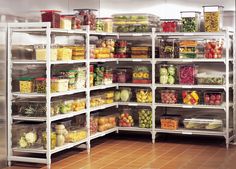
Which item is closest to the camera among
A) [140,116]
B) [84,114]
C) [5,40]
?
[5,40]

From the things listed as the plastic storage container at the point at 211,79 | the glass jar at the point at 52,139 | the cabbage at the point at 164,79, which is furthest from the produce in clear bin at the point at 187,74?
the glass jar at the point at 52,139

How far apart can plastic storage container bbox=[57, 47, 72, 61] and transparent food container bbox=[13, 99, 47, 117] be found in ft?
2.47

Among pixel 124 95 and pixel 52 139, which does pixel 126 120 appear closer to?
pixel 124 95

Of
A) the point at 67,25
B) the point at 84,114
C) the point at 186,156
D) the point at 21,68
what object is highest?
the point at 67,25

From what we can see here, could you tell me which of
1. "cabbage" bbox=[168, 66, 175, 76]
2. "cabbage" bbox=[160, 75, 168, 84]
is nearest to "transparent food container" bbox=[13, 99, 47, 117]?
"cabbage" bbox=[160, 75, 168, 84]

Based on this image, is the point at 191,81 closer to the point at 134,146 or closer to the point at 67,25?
the point at 134,146

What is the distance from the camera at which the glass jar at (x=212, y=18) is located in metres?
9.40

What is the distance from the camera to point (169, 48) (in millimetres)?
9633

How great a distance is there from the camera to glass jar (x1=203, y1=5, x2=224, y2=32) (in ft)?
30.8

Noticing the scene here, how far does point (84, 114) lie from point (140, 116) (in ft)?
4.43

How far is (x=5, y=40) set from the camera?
25.4ft

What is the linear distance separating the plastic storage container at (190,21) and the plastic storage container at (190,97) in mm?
1145

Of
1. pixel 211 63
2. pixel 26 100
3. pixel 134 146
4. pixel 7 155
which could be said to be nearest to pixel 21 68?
pixel 26 100

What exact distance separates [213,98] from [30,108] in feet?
11.0
